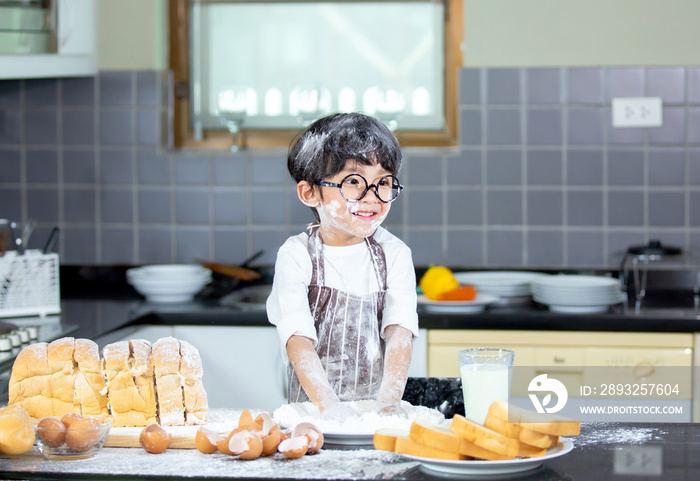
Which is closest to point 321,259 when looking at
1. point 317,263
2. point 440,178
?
point 317,263

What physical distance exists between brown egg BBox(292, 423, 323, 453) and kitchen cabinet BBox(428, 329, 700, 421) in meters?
1.35

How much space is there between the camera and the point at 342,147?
1.37 m

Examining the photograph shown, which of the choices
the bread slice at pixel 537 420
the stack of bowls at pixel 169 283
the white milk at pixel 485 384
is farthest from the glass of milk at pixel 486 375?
the stack of bowls at pixel 169 283

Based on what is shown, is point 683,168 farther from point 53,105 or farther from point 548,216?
point 53,105

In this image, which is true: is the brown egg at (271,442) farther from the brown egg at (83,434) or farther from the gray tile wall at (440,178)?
the gray tile wall at (440,178)

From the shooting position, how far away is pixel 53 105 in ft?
10.2

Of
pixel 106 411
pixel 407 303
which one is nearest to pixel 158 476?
pixel 106 411

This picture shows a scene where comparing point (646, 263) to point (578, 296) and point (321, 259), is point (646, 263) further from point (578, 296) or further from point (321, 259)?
point (321, 259)

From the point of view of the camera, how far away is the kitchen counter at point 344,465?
108 centimetres

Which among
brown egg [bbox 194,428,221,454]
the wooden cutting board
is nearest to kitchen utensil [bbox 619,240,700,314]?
the wooden cutting board

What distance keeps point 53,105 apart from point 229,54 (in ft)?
2.12

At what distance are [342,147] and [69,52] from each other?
1.79 meters

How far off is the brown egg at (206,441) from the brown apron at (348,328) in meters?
0.34

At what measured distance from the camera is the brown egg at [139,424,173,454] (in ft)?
3.87
